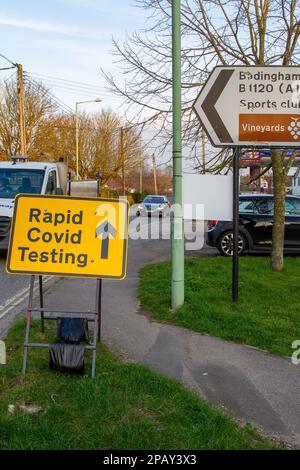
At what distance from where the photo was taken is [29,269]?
178 inches

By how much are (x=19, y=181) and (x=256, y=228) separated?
6087mm

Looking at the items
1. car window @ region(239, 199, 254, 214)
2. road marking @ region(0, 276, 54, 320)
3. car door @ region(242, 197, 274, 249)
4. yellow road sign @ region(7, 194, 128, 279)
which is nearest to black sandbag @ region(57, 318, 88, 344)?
yellow road sign @ region(7, 194, 128, 279)

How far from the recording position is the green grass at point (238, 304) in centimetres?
559

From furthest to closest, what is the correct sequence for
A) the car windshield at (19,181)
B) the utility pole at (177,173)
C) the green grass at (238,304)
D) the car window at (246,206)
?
the car window at (246,206), the car windshield at (19,181), the utility pole at (177,173), the green grass at (238,304)

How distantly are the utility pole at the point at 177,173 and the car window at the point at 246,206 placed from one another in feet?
18.8

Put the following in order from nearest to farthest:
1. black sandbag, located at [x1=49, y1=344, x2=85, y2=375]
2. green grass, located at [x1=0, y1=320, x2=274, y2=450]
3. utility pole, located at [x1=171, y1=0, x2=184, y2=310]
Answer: green grass, located at [x1=0, y1=320, x2=274, y2=450]
black sandbag, located at [x1=49, y1=344, x2=85, y2=375]
utility pole, located at [x1=171, y1=0, x2=184, y2=310]

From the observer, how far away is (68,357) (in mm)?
4156

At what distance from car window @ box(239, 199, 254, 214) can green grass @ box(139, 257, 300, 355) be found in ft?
7.77

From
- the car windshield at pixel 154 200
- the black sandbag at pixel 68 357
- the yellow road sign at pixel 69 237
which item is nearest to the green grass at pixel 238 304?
the yellow road sign at pixel 69 237

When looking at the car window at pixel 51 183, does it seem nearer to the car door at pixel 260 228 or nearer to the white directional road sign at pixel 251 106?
the car door at pixel 260 228

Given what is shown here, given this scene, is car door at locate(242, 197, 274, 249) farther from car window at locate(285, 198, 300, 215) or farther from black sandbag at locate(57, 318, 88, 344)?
black sandbag at locate(57, 318, 88, 344)

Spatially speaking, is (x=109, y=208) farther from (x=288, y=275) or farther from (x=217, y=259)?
(x=217, y=259)

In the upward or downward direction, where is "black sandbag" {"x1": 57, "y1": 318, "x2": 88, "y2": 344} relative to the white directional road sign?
downward

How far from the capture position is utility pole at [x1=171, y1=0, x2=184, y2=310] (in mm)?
6250
